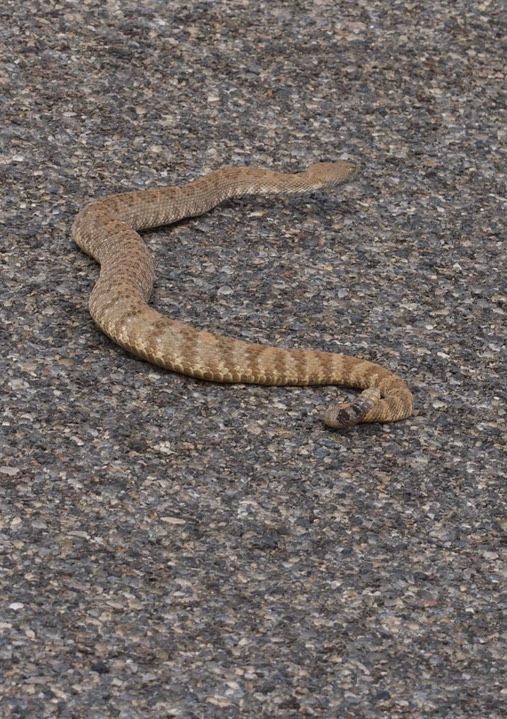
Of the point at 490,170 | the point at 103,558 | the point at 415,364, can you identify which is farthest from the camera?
the point at 490,170

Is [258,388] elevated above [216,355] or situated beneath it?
situated beneath

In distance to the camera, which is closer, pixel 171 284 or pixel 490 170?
pixel 171 284

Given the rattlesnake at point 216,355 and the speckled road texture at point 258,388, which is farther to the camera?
the rattlesnake at point 216,355

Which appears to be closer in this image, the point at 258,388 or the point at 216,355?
the point at 216,355

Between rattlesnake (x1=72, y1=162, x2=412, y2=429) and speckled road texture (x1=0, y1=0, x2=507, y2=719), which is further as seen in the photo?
rattlesnake (x1=72, y1=162, x2=412, y2=429)

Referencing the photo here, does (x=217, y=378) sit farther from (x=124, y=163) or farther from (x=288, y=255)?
(x=124, y=163)

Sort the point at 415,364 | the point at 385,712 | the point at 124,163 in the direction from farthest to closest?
the point at 124,163 < the point at 415,364 < the point at 385,712

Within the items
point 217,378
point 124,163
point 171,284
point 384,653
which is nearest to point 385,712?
point 384,653
